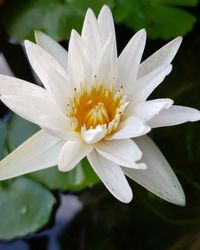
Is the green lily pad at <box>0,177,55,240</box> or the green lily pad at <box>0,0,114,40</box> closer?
the green lily pad at <box>0,177,55,240</box>

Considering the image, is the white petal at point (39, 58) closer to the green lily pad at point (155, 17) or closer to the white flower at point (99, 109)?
the white flower at point (99, 109)

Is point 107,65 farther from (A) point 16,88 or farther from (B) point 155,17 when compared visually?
(B) point 155,17

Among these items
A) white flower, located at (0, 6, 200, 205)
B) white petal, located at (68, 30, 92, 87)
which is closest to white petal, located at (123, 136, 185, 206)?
white flower, located at (0, 6, 200, 205)

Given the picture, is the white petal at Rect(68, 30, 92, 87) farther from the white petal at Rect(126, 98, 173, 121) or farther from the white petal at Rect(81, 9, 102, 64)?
the white petal at Rect(126, 98, 173, 121)

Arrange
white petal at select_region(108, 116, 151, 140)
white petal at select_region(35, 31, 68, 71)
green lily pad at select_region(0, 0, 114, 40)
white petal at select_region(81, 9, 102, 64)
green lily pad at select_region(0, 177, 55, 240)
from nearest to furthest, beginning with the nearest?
white petal at select_region(108, 116, 151, 140), white petal at select_region(81, 9, 102, 64), white petal at select_region(35, 31, 68, 71), green lily pad at select_region(0, 177, 55, 240), green lily pad at select_region(0, 0, 114, 40)

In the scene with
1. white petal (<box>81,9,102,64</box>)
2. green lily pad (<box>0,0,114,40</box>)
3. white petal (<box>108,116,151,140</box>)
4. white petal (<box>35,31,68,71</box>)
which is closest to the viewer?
white petal (<box>108,116,151,140</box>)

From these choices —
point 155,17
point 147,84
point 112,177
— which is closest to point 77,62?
point 147,84

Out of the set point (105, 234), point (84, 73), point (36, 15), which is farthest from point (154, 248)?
point (36, 15)

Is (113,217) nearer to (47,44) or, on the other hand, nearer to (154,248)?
(154,248)
